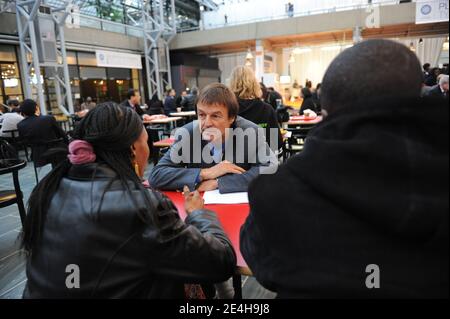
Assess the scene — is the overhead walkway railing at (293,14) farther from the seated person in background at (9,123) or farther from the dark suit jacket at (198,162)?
the dark suit jacket at (198,162)

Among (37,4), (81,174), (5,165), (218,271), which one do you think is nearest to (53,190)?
(81,174)

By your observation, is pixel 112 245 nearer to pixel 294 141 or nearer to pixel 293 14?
pixel 294 141

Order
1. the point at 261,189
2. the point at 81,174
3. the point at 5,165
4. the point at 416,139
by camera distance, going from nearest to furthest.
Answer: the point at 416,139
the point at 261,189
the point at 81,174
the point at 5,165

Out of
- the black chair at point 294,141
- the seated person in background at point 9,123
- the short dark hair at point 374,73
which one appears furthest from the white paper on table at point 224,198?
the seated person in background at point 9,123

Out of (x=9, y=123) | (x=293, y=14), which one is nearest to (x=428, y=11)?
(x=293, y=14)

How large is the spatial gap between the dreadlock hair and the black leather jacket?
0.09ft

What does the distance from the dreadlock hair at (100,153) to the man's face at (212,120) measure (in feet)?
2.90

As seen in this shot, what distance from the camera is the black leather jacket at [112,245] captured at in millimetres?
863

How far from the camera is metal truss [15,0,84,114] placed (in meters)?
8.30

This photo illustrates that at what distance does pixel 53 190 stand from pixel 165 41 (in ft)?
48.0

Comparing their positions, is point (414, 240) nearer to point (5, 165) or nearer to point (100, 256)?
point (100, 256)

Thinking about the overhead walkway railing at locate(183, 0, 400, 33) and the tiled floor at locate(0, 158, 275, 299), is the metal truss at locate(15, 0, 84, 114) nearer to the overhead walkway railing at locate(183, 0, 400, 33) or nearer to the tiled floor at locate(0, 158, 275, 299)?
the tiled floor at locate(0, 158, 275, 299)

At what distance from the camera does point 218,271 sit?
3.26ft

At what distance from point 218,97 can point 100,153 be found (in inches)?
40.1
